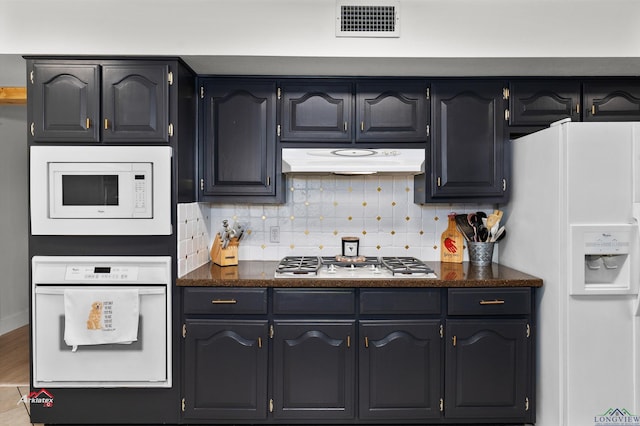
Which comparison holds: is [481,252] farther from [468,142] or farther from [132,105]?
[132,105]

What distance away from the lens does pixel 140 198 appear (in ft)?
7.73

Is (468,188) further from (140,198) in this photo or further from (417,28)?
(140,198)

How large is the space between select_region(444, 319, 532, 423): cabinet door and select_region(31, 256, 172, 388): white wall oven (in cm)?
158

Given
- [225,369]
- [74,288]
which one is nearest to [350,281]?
[225,369]

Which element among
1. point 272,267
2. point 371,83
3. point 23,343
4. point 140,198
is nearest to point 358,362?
point 272,267

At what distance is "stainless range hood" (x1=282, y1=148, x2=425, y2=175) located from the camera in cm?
262

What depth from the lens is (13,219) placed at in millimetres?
4371

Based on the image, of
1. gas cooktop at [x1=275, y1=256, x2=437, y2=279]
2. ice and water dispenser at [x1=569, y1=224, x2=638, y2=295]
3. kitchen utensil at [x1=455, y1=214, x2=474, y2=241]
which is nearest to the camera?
ice and water dispenser at [x1=569, y1=224, x2=638, y2=295]

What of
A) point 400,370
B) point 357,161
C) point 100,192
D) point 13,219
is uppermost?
point 357,161

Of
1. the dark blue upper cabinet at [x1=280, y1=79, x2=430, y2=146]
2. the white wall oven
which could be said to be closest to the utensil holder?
the dark blue upper cabinet at [x1=280, y1=79, x2=430, y2=146]

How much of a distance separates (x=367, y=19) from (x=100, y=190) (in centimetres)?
173

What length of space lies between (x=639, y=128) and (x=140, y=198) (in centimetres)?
259

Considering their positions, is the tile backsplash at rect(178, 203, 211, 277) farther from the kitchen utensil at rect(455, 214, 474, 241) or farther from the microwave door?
the kitchen utensil at rect(455, 214, 474, 241)

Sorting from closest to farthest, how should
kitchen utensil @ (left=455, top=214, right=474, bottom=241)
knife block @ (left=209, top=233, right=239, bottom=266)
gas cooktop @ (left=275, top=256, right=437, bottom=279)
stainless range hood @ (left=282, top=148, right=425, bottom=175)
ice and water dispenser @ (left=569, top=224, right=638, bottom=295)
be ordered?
ice and water dispenser @ (left=569, top=224, right=638, bottom=295), gas cooktop @ (left=275, top=256, right=437, bottom=279), stainless range hood @ (left=282, top=148, right=425, bottom=175), knife block @ (left=209, top=233, right=239, bottom=266), kitchen utensil @ (left=455, top=214, right=474, bottom=241)
